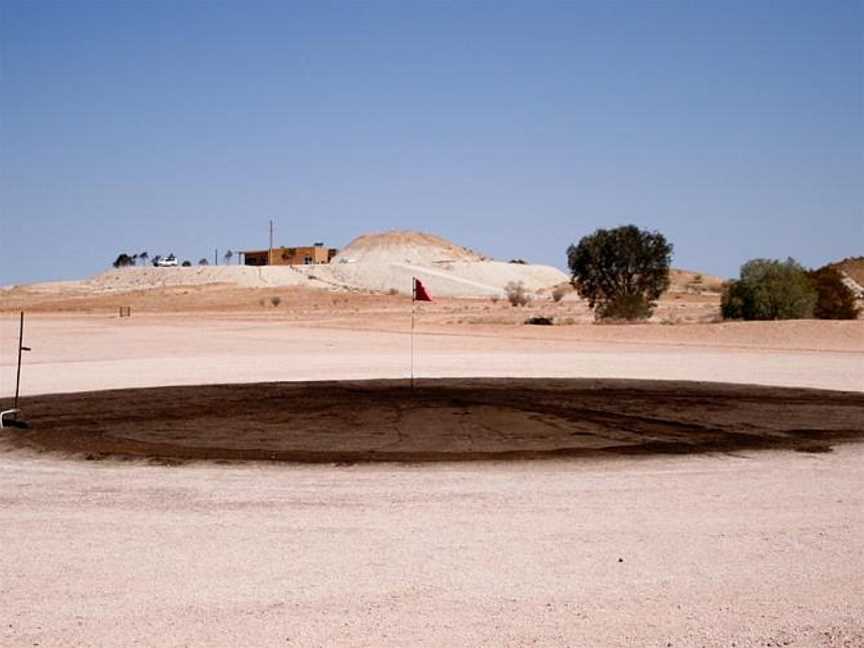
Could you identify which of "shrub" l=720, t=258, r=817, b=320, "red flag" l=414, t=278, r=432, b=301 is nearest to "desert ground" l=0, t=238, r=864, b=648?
"red flag" l=414, t=278, r=432, b=301

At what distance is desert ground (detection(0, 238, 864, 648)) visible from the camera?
7227mm

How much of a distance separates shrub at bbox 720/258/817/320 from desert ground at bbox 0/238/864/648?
25615 mm

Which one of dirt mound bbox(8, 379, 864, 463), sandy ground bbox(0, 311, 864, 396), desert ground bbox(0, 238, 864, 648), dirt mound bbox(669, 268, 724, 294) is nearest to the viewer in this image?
desert ground bbox(0, 238, 864, 648)

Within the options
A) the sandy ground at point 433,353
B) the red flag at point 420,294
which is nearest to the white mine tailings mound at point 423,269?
the sandy ground at point 433,353

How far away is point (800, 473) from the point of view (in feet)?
41.7

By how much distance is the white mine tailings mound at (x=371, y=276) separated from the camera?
124 metres

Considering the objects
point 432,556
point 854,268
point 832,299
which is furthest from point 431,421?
point 854,268

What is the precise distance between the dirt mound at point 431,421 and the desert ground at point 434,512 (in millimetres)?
90

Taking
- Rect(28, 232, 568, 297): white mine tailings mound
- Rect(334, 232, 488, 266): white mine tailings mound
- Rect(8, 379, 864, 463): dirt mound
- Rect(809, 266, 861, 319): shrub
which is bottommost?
Rect(8, 379, 864, 463): dirt mound

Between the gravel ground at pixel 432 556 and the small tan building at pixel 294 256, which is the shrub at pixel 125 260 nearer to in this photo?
the small tan building at pixel 294 256

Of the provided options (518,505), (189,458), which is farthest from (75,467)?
(518,505)

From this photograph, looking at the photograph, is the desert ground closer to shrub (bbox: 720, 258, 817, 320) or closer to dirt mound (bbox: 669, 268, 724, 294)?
shrub (bbox: 720, 258, 817, 320)

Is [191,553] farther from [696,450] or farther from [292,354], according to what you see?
[292,354]

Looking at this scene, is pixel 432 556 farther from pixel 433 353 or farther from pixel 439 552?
pixel 433 353
